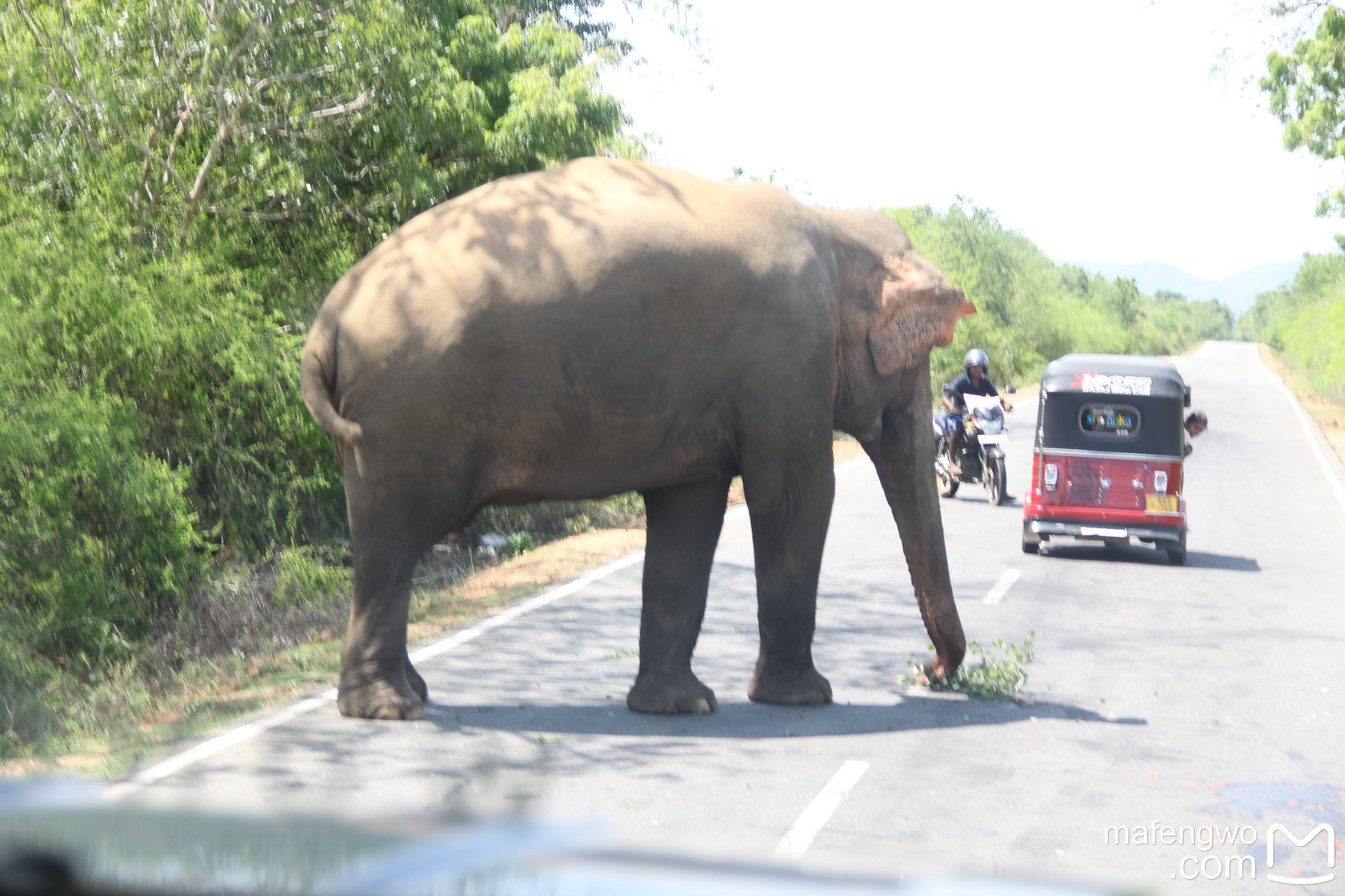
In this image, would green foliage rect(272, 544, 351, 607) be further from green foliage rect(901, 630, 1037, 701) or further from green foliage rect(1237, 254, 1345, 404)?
green foliage rect(1237, 254, 1345, 404)

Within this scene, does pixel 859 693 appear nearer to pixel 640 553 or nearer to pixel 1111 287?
pixel 640 553

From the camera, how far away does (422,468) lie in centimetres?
702

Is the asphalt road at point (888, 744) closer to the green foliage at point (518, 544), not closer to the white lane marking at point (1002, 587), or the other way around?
the white lane marking at point (1002, 587)

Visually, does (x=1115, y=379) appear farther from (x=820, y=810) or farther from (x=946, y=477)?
(x=820, y=810)

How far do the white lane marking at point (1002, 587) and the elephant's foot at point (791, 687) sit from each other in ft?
15.2

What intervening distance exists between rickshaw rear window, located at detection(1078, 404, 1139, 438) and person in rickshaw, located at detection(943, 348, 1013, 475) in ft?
11.6

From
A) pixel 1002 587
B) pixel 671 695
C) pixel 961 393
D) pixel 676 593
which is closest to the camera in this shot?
pixel 671 695

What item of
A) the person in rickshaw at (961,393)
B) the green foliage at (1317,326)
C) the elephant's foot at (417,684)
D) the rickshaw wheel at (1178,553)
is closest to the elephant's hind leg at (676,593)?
the elephant's foot at (417,684)

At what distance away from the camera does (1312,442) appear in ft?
105

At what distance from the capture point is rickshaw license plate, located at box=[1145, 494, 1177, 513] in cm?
1511

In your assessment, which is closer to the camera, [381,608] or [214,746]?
[214,746]

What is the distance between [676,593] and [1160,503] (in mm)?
8981

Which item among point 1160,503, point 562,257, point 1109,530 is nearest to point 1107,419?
point 1160,503

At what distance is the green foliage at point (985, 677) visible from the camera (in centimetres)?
846
